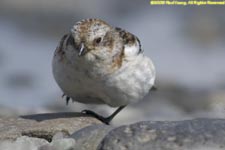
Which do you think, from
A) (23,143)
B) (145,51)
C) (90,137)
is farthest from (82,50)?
(145,51)

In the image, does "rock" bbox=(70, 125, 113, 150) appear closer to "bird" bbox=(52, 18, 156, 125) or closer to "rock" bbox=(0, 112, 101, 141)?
"rock" bbox=(0, 112, 101, 141)

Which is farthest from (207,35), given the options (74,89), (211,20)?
(74,89)

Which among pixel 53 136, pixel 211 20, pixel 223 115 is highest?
pixel 53 136

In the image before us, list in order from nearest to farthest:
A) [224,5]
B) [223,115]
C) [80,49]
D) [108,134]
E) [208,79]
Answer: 1. [108,134]
2. [80,49]
3. [223,115]
4. [208,79]
5. [224,5]

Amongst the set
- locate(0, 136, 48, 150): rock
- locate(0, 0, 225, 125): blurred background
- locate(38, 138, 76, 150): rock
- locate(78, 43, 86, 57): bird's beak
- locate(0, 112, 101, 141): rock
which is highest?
locate(78, 43, 86, 57): bird's beak

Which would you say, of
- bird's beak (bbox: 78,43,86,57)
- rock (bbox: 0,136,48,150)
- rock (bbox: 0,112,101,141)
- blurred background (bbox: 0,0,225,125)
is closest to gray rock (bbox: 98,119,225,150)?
rock (bbox: 0,136,48,150)

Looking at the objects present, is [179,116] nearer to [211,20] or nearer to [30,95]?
[30,95]
